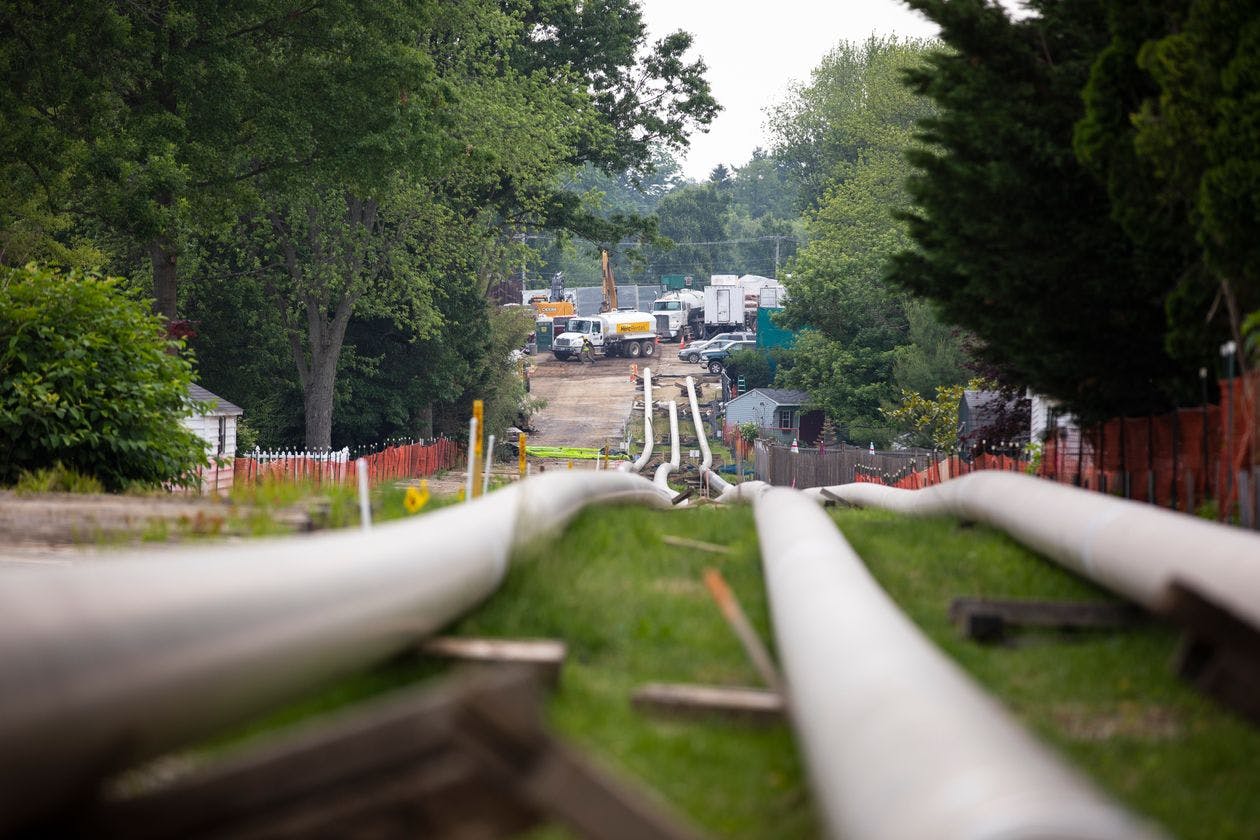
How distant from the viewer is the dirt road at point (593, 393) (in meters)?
54.9

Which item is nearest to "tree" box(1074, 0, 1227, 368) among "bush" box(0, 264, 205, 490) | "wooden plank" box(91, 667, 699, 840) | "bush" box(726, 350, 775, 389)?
"wooden plank" box(91, 667, 699, 840)

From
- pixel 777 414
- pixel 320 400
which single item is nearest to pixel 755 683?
pixel 320 400

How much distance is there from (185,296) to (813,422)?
3265 cm

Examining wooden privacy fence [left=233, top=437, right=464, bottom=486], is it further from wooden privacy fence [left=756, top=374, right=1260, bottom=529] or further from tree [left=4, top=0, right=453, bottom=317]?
wooden privacy fence [left=756, top=374, right=1260, bottom=529]

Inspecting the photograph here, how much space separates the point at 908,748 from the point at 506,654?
228 centimetres

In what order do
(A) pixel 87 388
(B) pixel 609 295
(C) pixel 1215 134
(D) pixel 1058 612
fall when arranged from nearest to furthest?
(D) pixel 1058 612
(C) pixel 1215 134
(A) pixel 87 388
(B) pixel 609 295

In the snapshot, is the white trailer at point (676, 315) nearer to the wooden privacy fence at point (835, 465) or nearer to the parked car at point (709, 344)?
the parked car at point (709, 344)

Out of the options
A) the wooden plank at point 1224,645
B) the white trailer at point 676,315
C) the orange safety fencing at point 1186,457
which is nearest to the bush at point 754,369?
the white trailer at point 676,315

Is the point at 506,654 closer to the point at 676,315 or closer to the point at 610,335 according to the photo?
the point at 610,335

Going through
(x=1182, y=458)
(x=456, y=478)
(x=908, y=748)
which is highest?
(x=1182, y=458)

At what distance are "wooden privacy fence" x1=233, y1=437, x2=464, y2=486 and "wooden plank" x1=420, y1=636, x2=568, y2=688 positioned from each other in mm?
15458

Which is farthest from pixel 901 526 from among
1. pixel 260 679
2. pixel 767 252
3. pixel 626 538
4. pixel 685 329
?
pixel 767 252

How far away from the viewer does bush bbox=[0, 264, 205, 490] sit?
1248 centimetres

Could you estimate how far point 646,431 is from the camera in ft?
170
